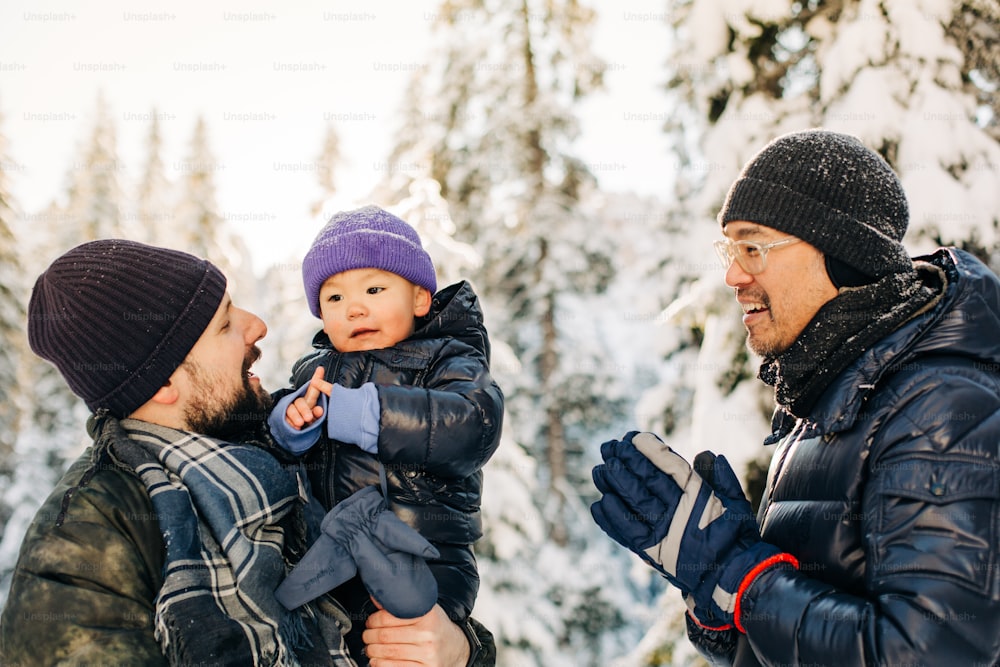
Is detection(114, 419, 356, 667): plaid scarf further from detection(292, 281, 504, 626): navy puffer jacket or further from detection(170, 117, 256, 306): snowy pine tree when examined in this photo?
detection(170, 117, 256, 306): snowy pine tree

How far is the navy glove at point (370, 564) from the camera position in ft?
7.75

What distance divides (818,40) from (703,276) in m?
2.31

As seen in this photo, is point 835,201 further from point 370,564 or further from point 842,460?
point 370,564

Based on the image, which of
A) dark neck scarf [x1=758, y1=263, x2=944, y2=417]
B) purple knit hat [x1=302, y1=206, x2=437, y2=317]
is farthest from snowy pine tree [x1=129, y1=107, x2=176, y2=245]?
dark neck scarf [x1=758, y1=263, x2=944, y2=417]

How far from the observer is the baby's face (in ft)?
9.79

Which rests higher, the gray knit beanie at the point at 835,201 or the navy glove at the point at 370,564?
the gray knit beanie at the point at 835,201

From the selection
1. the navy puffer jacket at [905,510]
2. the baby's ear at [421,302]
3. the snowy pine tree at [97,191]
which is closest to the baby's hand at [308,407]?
the baby's ear at [421,302]

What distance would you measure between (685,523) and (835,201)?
1.21 metres

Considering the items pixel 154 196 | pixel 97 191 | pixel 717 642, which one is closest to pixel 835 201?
pixel 717 642

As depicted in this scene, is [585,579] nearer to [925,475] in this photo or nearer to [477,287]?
[477,287]

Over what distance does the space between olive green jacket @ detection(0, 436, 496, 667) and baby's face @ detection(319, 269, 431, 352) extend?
984 millimetres

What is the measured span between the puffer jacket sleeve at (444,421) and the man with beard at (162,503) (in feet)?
1.43

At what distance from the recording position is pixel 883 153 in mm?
5863

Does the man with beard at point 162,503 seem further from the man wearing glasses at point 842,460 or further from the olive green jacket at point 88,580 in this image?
the man wearing glasses at point 842,460
